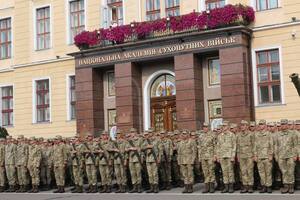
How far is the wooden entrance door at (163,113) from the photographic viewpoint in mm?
23828

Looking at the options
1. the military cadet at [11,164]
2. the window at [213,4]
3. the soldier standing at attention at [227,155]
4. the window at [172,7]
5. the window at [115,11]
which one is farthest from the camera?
the window at [115,11]

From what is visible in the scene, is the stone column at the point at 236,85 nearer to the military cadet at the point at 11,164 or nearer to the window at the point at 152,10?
the window at the point at 152,10

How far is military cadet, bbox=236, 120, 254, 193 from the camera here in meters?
15.1

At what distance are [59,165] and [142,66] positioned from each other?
24.9 feet

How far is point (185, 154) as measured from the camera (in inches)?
643

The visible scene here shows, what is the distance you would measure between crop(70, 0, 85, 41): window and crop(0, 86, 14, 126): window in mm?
5127

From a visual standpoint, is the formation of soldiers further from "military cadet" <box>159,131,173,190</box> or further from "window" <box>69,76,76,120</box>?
"window" <box>69,76,76,120</box>

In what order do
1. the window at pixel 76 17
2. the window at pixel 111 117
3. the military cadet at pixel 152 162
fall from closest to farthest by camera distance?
the military cadet at pixel 152 162 → the window at pixel 111 117 → the window at pixel 76 17

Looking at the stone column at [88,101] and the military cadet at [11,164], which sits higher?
the stone column at [88,101]

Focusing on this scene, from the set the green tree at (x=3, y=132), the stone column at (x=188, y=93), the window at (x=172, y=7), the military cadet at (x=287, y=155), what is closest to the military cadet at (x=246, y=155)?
the military cadet at (x=287, y=155)

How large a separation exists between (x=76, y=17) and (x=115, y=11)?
7.31 ft

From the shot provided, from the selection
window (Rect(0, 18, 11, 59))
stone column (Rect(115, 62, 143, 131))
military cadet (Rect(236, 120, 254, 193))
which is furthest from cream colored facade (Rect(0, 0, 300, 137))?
military cadet (Rect(236, 120, 254, 193))

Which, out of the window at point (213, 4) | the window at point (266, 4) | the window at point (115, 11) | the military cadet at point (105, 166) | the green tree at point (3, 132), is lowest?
the military cadet at point (105, 166)

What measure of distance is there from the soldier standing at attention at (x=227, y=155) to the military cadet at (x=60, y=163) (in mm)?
5465
